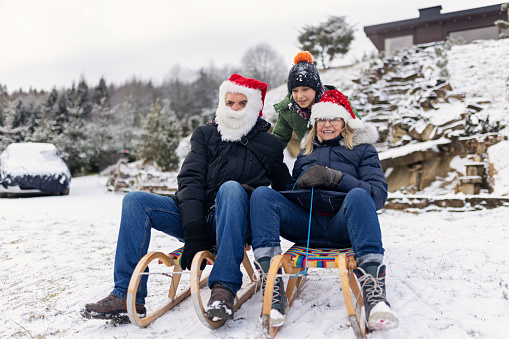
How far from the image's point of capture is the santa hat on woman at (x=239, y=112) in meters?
2.40

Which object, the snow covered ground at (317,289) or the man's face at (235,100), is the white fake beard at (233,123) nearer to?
the man's face at (235,100)

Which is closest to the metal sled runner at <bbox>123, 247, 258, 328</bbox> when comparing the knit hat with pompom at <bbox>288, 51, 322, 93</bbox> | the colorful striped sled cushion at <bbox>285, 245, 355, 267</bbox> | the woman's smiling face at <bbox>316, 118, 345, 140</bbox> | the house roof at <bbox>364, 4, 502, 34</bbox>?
the colorful striped sled cushion at <bbox>285, 245, 355, 267</bbox>

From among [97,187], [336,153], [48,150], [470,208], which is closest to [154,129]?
[97,187]

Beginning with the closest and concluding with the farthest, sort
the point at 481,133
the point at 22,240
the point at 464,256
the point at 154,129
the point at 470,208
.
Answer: the point at 464,256 → the point at 22,240 → the point at 470,208 → the point at 481,133 → the point at 154,129

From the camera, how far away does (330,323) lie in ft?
6.13

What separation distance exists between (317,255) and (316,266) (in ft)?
0.44

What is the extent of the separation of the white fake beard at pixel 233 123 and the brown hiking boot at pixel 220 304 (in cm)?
101

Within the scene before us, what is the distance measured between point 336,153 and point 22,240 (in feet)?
13.5

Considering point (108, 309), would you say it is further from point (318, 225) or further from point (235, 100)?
point (235, 100)

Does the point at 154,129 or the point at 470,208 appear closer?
the point at 470,208

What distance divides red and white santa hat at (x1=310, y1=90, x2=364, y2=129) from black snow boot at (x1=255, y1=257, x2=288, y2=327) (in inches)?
43.6

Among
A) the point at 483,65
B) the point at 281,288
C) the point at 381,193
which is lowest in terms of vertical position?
the point at 281,288

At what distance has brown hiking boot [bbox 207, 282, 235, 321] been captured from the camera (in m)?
1.69

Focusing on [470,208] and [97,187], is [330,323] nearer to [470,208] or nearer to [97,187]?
[470,208]
